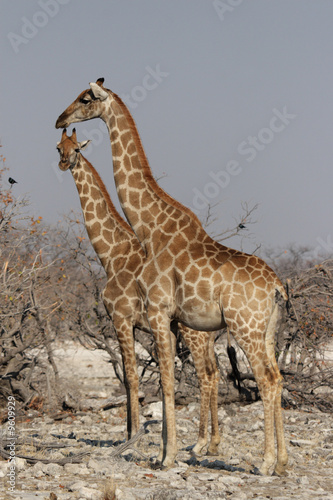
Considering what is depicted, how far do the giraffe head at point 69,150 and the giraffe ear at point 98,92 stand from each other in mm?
1258

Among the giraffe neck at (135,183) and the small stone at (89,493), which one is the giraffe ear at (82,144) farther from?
the small stone at (89,493)

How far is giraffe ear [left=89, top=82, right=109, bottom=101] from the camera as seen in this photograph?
7770 mm

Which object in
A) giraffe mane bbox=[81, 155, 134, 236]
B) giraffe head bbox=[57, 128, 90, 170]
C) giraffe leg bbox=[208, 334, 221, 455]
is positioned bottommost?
giraffe leg bbox=[208, 334, 221, 455]

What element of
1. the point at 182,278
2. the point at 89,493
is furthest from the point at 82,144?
A: the point at 89,493

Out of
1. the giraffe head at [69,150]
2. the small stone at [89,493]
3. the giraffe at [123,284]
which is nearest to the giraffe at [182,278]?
the giraffe at [123,284]

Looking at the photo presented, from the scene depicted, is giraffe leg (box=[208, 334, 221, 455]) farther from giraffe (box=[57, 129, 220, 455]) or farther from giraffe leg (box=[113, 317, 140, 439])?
giraffe leg (box=[113, 317, 140, 439])

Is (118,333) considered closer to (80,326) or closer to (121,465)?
(121,465)

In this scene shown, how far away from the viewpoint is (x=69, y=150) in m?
8.98

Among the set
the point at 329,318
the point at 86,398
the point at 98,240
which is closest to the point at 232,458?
the point at 98,240

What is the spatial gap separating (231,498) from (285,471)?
1147mm

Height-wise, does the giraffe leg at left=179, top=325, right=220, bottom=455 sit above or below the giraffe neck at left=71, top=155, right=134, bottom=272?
below

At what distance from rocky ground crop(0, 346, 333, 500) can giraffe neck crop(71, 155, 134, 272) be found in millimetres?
2651

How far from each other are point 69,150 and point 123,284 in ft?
6.86

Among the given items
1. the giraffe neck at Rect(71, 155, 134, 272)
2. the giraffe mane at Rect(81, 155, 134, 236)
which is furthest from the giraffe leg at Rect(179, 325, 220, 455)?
the giraffe mane at Rect(81, 155, 134, 236)
